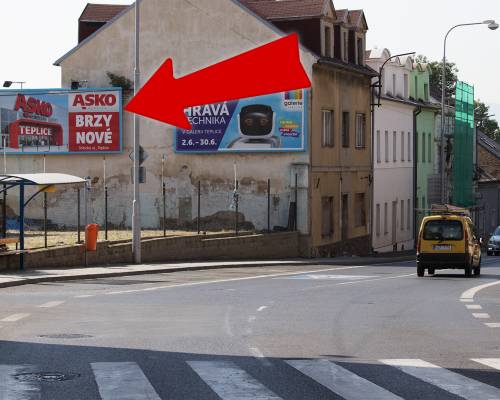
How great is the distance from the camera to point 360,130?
58688mm

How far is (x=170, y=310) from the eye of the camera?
21.4 meters

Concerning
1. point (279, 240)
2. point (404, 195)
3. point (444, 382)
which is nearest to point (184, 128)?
point (279, 240)

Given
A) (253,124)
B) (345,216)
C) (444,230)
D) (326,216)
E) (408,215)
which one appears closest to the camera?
(444,230)

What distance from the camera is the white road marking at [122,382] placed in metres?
11.2

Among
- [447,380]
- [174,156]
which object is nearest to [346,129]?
[174,156]

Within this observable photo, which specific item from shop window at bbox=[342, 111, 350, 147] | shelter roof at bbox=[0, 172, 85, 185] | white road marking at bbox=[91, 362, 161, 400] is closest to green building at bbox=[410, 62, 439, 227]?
shop window at bbox=[342, 111, 350, 147]

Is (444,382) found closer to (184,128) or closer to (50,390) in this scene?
(50,390)

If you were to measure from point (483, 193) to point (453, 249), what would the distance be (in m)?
59.0

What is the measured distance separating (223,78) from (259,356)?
4020 centimetres

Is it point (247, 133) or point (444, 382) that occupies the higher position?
point (247, 133)

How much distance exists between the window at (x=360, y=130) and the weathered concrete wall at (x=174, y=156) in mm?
8681

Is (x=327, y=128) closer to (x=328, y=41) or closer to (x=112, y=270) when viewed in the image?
(x=328, y=41)

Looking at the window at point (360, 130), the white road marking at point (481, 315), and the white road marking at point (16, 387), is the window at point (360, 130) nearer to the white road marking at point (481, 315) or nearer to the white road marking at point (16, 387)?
the white road marking at point (481, 315)

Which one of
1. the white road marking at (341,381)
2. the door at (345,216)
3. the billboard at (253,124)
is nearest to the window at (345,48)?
the door at (345,216)
